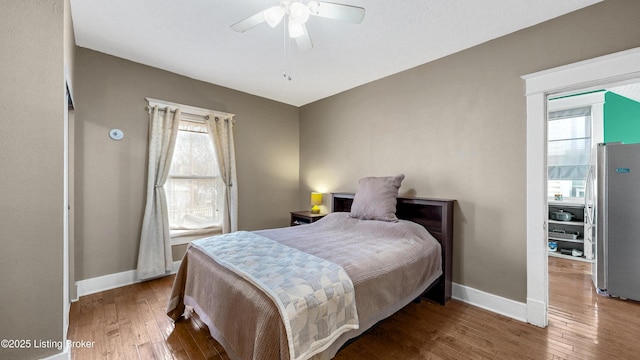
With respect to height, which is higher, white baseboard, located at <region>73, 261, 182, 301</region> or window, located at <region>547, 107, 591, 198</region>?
window, located at <region>547, 107, 591, 198</region>

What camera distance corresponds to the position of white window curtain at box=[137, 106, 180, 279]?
119 inches

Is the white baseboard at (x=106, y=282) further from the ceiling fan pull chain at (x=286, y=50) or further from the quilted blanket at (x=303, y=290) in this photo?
the ceiling fan pull chain at (x=286, y=50)

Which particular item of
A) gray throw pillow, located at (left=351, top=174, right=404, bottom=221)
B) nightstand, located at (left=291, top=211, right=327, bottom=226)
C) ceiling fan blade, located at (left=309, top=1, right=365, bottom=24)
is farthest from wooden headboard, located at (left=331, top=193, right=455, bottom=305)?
ceiling fan blade, located at (left=309, top=1, right=365, bottom=24)

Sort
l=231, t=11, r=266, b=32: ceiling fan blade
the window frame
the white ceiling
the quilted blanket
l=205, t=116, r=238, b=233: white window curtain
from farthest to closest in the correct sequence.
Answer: l=205, t=116, r=238, b=233: white window curtain, the window frame, the white ceiling, l=231, t=11, r=266, b=32: ceiling fan blade, the quilted blanket

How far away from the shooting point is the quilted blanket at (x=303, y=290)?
1261mm

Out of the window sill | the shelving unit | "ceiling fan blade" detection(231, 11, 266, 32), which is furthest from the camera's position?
the shelving unit

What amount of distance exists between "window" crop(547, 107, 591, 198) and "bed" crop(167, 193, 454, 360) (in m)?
3.21

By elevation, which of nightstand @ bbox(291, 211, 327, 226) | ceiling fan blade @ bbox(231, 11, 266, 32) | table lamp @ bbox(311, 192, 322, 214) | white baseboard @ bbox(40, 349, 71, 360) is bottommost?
white baseboard @ bbox(40, 349, 71, 360)

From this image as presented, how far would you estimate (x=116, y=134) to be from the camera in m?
2.92

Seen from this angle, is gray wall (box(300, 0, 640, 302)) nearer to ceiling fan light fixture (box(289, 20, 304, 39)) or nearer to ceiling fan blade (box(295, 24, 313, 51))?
ceiling fan blade (box(295, 24, 313, 51))

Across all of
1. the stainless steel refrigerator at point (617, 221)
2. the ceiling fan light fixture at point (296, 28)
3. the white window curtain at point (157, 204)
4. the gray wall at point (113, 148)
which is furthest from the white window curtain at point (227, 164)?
the stainless steel refrigerator at point (617, 221)

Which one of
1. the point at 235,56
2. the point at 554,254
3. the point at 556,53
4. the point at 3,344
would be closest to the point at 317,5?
the point at 235,56

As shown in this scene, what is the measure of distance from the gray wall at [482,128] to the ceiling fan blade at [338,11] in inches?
63.6

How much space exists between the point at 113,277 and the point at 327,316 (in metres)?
2.84
